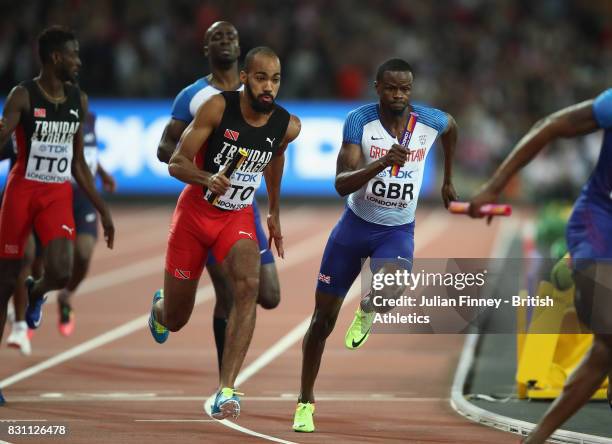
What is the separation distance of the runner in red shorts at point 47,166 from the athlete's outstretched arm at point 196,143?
71.7 inches

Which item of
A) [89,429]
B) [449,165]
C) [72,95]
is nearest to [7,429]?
[89,429]

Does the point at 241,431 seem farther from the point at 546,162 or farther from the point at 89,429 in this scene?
the point at 546,162

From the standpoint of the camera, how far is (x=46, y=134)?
9516mm

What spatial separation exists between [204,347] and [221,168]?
14.7ft

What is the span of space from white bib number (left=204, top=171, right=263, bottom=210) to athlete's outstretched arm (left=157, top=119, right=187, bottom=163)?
0.95m

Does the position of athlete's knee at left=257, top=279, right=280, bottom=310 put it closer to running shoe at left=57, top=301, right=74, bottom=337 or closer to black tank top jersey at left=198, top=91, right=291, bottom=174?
black tank top jersey at left=198, top=91, right=291, bottom=174

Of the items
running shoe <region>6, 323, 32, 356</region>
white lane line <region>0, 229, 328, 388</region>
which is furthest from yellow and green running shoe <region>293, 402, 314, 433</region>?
running shoe <region>6, 323, 32, 356</region>

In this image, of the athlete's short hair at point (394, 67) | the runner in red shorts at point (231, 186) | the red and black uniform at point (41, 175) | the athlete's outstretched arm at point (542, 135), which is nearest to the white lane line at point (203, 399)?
the red and black uniform at point (41, 175)

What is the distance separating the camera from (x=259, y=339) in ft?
42.1

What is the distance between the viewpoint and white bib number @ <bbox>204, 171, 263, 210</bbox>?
26.7 ft

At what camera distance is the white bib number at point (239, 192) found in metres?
8.15

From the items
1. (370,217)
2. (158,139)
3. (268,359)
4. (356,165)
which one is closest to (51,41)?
(356,165)

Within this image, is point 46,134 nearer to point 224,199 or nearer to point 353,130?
point 224,199

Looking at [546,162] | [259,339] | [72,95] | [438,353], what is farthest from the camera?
[546,162]
